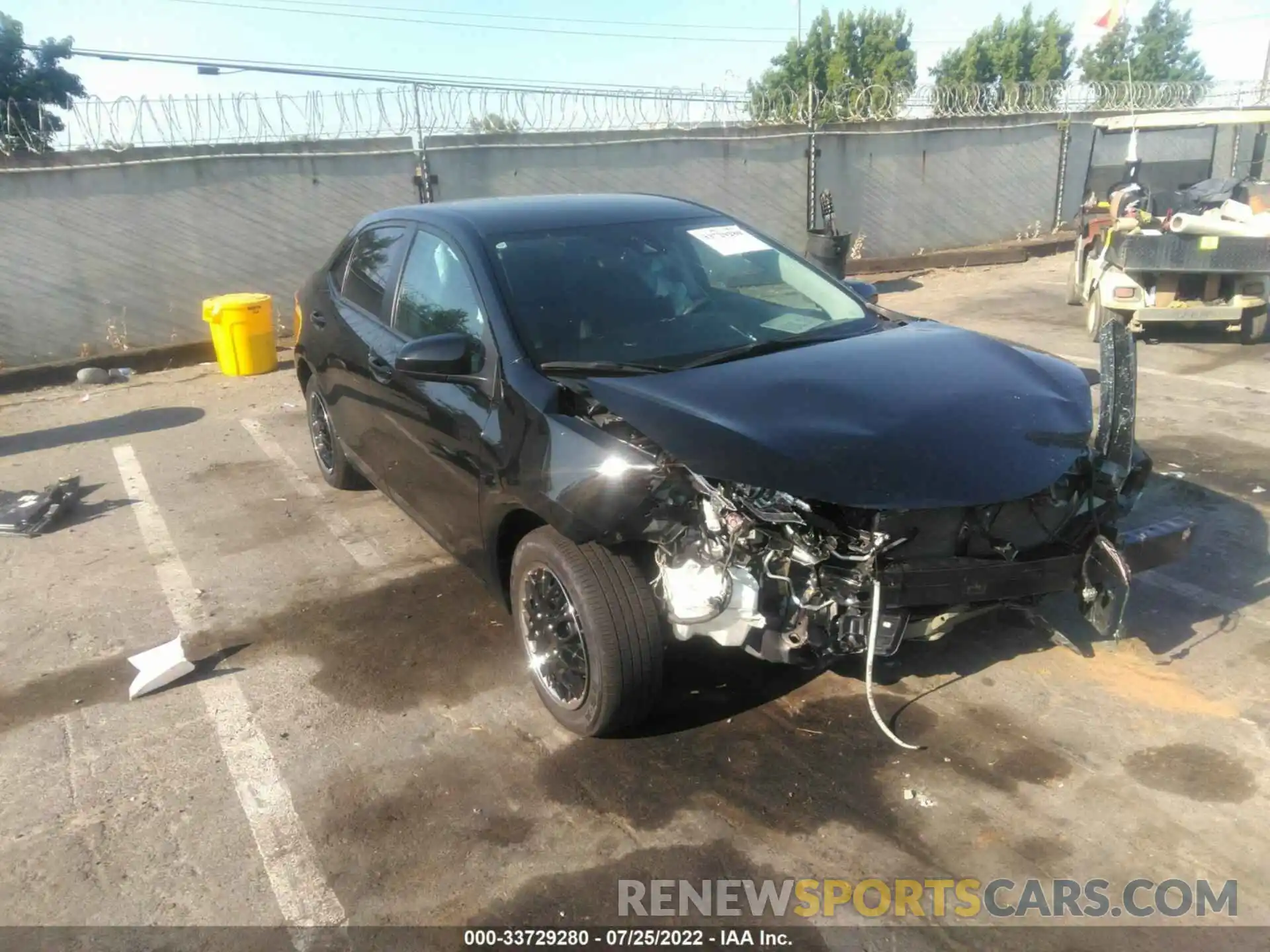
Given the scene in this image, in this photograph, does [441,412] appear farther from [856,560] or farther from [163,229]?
[163,229]

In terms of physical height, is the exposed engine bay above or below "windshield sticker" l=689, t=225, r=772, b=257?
below

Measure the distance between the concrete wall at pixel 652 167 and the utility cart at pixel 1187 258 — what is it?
15.3 feet

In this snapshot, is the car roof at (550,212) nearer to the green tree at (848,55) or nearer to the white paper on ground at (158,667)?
the white paper on ground at (158,667)

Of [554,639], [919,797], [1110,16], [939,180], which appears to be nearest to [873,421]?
[919,797]

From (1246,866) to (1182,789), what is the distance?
14.3 inches

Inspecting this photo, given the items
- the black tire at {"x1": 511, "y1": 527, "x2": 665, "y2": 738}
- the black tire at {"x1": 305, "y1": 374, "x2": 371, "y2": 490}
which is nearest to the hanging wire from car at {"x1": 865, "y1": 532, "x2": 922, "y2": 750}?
the black tire at {"x1": 511, "y1": 527, "x2": 665, "y2": 738}

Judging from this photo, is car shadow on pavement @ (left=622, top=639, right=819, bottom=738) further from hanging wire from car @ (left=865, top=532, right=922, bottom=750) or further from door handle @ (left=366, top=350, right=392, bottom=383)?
door handle @ (left=366, top=350, right=392, bottom=383)

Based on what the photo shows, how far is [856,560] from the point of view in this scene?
286 centimetres

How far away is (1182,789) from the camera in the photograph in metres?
3.09

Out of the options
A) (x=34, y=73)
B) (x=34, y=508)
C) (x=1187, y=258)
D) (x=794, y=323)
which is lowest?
(x=34, y=508)

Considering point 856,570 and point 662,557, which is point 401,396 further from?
point 856,570

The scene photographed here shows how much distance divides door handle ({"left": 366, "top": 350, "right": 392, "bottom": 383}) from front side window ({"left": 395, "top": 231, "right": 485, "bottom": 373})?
182 mm

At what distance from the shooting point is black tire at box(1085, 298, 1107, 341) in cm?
927

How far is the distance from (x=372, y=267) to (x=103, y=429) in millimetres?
4313
